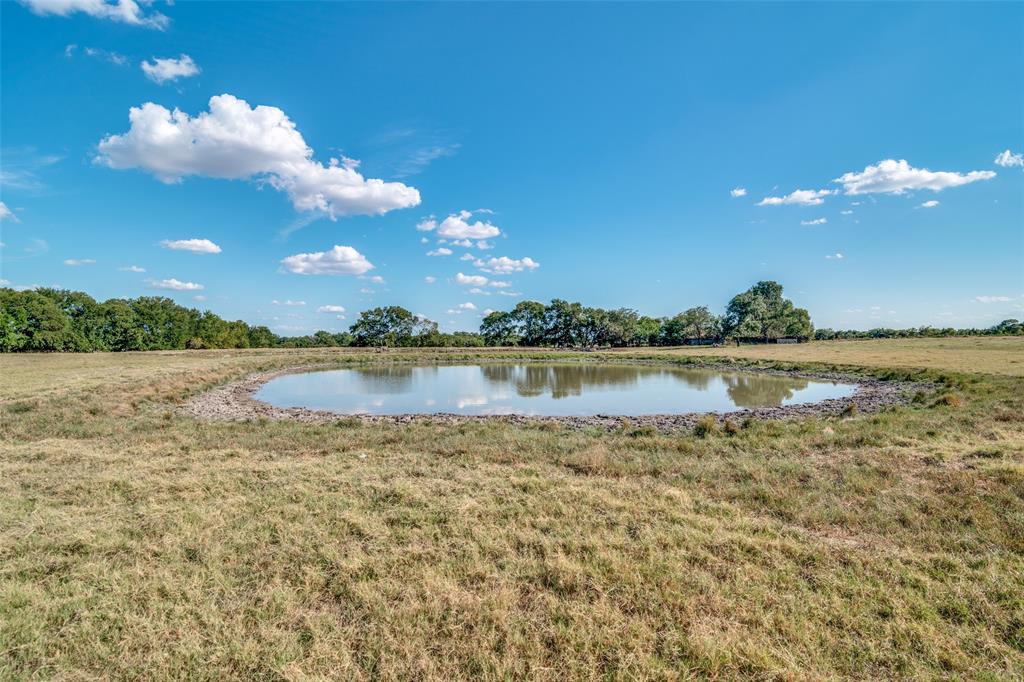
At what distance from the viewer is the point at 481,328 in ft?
367

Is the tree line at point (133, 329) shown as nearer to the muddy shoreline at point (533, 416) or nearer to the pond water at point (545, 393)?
the pond water at point (545, 393)

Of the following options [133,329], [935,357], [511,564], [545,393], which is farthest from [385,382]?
[133,329]

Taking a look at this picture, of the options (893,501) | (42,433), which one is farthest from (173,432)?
(893,501)

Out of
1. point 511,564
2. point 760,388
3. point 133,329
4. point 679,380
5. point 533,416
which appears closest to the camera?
point 511,564

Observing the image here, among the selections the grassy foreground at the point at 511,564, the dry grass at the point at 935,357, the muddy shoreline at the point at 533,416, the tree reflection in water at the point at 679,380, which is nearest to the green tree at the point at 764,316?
the dry grass at the point at 935,357

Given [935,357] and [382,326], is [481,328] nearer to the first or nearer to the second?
[382,326]

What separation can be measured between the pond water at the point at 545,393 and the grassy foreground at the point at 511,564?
12.4 metres

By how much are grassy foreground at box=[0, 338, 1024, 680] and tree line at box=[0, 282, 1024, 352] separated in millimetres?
86339

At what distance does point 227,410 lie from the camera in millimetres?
19219

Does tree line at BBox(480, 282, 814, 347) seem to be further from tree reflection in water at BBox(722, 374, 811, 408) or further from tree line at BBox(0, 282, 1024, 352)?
tree reflection in water at BBox(722, 374, 811, 408)

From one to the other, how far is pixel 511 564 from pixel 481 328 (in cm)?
10729

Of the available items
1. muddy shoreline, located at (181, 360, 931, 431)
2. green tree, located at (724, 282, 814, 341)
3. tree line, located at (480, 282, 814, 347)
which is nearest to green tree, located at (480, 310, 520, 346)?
tree line, located at (480, 282, 814, 347)

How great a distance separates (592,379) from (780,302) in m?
86.8

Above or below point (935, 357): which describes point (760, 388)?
below
